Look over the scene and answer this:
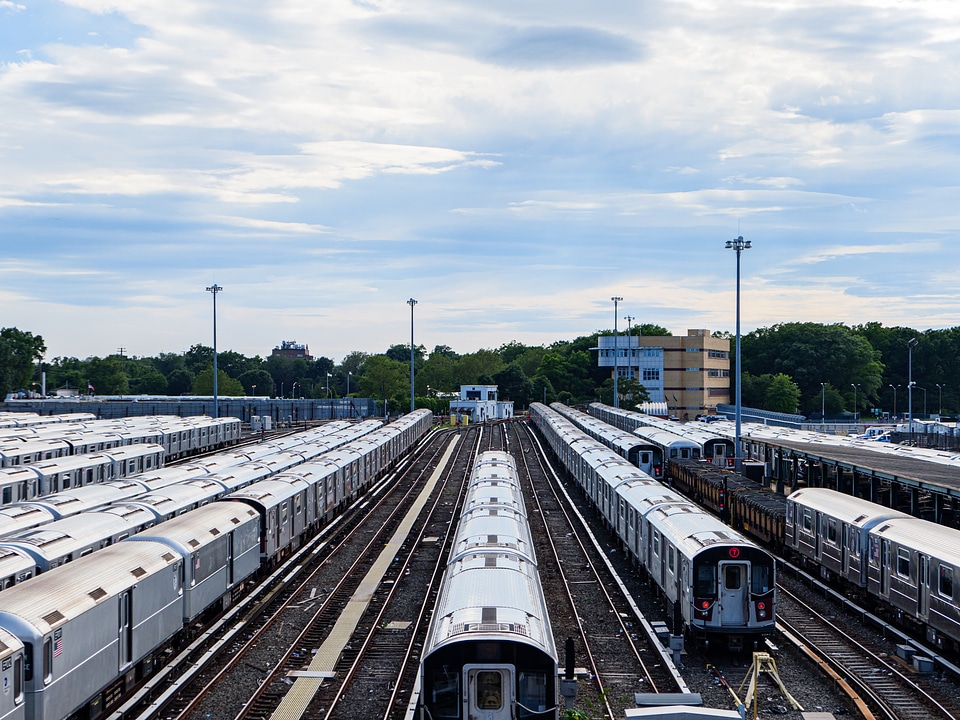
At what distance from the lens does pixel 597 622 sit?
2409cm

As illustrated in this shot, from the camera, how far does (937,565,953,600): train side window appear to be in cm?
1927

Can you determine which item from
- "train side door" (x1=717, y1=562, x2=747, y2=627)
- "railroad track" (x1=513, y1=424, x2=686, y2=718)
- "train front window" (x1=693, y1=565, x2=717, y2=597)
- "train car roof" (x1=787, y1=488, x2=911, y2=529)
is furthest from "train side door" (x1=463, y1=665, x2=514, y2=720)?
"train car roof" (x1=787, y1=488, x2=911, y2=529)

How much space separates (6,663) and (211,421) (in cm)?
6928

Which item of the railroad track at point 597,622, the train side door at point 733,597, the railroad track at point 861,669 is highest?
the train side door at point 733,597

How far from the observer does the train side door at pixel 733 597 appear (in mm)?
20375

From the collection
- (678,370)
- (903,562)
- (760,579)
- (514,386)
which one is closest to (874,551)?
(903,562)

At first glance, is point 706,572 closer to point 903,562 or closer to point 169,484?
point 903,562

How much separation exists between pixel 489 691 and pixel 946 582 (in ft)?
38.3

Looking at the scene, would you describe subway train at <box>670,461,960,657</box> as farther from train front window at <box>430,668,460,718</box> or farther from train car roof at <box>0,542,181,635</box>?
train car roof at <box>0,542,181,635</box>

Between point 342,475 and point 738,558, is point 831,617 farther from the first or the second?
point 342,475

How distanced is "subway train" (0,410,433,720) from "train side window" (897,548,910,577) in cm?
1719

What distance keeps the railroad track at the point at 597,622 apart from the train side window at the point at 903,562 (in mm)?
6316

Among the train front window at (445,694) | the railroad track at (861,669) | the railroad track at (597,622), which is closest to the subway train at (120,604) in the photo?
the train front window at (445,694)

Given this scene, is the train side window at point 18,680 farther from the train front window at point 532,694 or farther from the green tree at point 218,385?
the green tree at point 218,385
